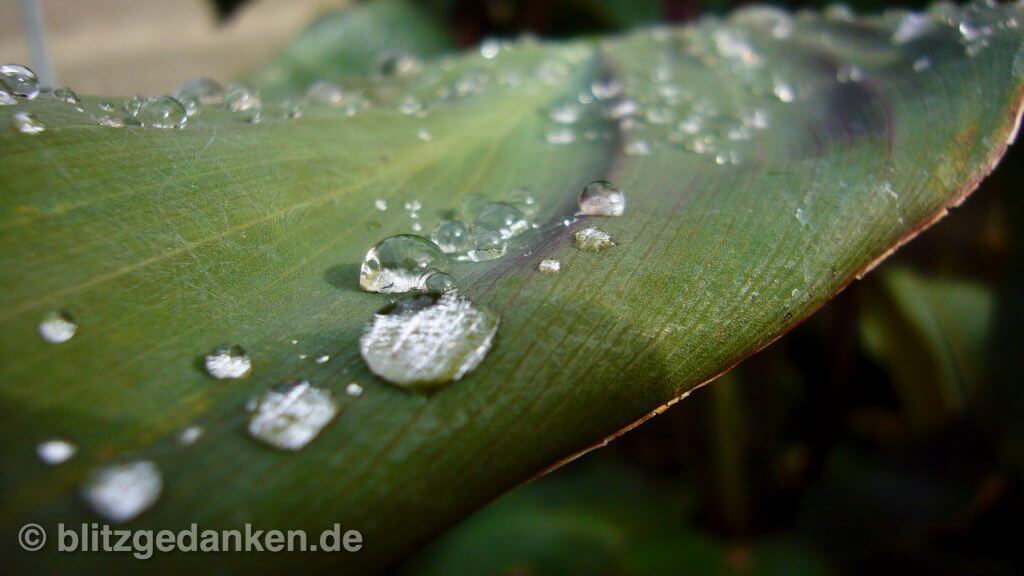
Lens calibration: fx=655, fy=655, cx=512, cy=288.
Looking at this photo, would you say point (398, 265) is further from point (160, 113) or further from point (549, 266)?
point (160, 113)

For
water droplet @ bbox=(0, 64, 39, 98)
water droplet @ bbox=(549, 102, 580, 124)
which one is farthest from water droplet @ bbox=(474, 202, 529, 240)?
water droplet @ bbox=(0, 64, 39, 98)

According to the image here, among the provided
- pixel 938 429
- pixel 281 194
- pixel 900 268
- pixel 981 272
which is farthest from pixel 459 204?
pixel 981 272

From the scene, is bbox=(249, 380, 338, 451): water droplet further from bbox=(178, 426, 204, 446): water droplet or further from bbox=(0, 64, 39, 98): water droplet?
bbox=(0, 64, 39, 98): water droplet

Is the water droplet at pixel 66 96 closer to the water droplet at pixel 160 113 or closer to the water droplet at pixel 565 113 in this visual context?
the water droplet at pixel 160 113

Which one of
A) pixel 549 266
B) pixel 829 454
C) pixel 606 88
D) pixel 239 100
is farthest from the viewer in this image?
pixel 829 454

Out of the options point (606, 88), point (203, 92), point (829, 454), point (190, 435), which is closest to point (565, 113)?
point (606, 88)

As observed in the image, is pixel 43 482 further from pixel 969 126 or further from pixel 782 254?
pixel 969 126
